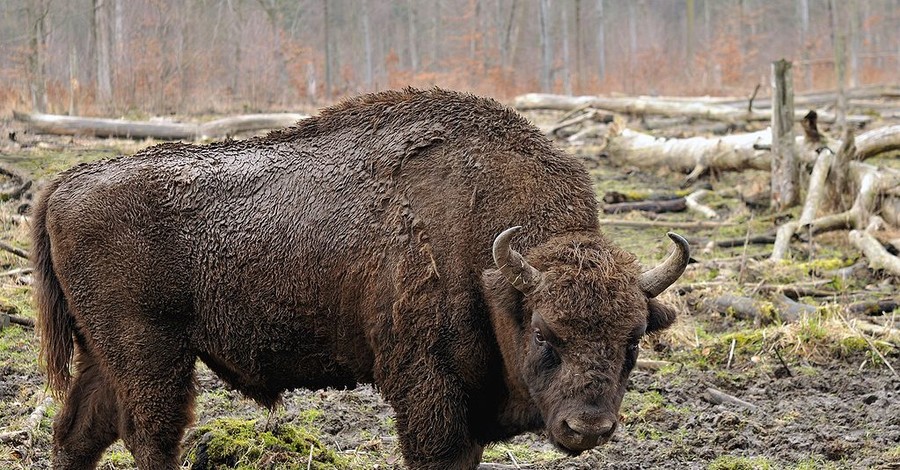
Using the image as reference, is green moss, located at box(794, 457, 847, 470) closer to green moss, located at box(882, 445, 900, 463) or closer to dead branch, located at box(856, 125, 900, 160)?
green moss, located at box(882, 445, 900, 463)

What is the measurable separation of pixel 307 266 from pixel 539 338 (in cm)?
132

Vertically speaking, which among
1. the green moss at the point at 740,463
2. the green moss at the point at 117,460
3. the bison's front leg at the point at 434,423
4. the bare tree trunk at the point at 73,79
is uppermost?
the bare tree trunk at the point at 73,79

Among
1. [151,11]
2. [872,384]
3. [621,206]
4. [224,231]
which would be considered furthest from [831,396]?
[151,11]

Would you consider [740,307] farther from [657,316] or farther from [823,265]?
[657,316]

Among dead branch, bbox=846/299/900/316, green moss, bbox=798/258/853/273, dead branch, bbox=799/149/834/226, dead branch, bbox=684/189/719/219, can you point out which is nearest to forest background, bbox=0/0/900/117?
dead branch, bbox=684/189/719/219

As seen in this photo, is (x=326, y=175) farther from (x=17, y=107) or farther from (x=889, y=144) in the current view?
(x=17, y=107)

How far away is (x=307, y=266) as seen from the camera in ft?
16.0

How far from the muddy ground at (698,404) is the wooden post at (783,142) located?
2578mm

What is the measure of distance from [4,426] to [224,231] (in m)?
2.20

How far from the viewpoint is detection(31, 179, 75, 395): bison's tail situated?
5.32m

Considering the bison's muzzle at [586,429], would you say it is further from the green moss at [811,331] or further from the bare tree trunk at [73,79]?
the bare tree trunk at [73,79]

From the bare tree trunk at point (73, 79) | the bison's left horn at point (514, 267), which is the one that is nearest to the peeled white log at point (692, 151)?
the bare tree trunk at point (73, 79)

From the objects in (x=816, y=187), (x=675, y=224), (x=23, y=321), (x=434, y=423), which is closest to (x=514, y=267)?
(x=434, y=423)

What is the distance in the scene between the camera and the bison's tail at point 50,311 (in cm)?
532
